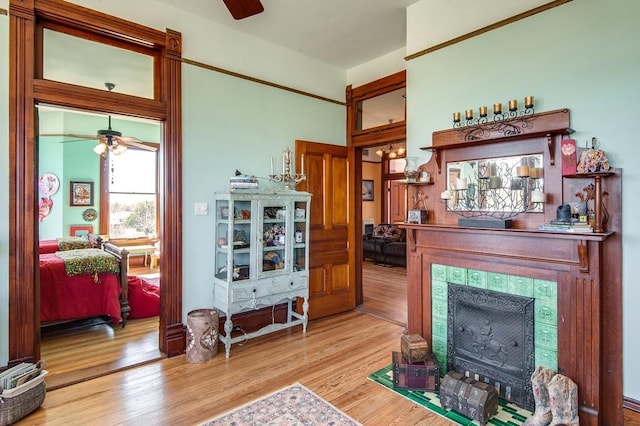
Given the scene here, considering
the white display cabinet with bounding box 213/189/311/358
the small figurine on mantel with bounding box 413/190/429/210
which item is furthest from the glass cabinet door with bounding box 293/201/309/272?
the small figurine on mantel with bounding box 413/190/429/210

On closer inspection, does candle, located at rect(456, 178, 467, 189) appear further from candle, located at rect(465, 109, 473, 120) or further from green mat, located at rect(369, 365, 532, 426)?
green mat, located at rect(369, 365, 532, 426)

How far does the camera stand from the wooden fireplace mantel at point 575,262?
84.8 inches

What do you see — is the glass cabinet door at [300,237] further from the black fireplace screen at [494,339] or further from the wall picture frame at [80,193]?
the wall picture frame at [80,193]

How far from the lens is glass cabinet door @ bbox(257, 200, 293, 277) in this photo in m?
3.52

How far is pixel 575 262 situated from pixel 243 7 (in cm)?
295

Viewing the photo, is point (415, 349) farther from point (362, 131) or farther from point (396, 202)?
point (396, 202)

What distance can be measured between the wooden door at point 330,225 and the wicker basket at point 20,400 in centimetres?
260

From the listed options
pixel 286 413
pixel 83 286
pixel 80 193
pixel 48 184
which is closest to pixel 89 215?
pixel 80 193


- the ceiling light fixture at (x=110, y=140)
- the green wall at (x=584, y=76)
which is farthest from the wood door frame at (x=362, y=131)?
the ceiling light fixture at (x=110, y=140)

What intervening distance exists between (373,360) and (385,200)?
23.0 feet

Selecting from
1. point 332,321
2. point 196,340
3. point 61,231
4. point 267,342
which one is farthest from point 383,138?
point 61,231

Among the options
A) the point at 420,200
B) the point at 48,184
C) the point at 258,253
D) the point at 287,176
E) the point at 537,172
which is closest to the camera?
the point at 537,172

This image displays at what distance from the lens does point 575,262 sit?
2.21 metres

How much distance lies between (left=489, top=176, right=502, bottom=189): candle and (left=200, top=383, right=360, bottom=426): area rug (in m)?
1.98
